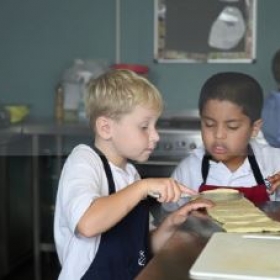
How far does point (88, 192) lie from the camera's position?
3.00 ft

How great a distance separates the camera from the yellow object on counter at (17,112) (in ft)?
8.91

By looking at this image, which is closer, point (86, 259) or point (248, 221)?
point (248, 221)

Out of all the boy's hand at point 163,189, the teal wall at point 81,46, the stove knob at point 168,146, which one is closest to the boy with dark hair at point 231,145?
the boy's hand at point 163,189

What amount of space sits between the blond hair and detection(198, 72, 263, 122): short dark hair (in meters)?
0.35

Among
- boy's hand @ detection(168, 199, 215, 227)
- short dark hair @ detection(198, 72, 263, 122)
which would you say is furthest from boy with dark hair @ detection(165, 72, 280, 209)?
boy's hand @ detection(168, 199, 215, 227)

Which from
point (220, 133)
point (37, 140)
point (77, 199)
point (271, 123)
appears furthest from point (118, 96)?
point (37, 140)

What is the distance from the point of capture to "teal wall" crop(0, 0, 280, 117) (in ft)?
9.25

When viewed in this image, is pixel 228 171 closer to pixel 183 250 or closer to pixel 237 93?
pixel 237 93

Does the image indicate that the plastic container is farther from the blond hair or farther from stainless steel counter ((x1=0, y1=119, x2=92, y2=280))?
the blond hair

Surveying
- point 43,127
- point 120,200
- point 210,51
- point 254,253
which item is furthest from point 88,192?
point 210,51

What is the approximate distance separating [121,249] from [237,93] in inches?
21.0

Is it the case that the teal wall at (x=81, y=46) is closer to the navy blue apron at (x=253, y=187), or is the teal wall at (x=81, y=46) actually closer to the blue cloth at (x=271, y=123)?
the blue cloth at (x=271, y=123)

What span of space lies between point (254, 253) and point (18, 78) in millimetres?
2512

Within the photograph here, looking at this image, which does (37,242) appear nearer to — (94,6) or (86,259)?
(94,6)
